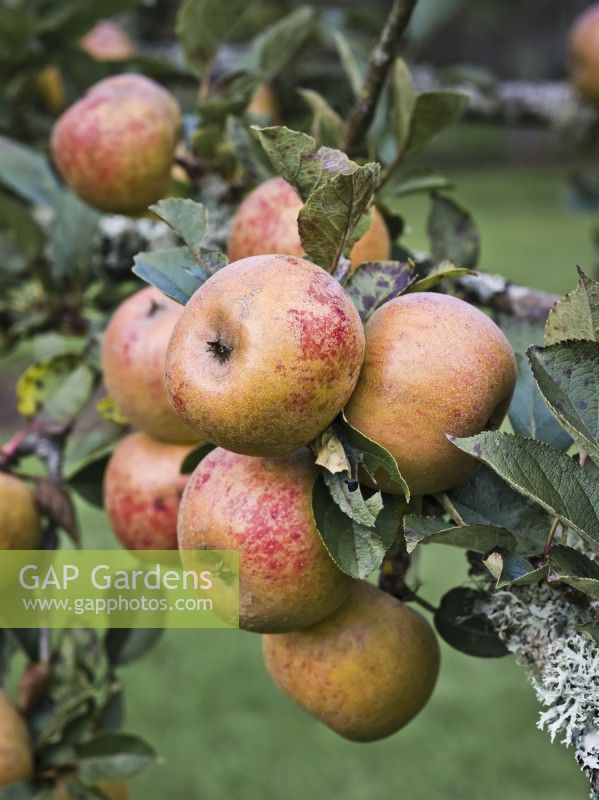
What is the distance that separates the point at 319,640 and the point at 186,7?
0.63 meters

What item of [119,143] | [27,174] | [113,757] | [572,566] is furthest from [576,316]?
[27,174]

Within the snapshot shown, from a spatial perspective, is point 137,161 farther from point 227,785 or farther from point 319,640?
point 227,785

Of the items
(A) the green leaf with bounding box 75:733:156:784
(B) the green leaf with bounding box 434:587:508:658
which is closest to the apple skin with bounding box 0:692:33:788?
(A) the green leaf with bounding box 75:733:156:784

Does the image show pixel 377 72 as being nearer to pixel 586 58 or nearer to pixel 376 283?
pixel 376 283

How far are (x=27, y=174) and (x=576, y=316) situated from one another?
0.74 m

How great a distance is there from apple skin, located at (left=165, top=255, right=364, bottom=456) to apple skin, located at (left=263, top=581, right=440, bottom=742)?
16 cm

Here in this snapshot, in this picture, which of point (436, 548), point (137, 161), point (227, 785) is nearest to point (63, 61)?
point (137, 161)

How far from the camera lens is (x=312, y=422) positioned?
541 mm

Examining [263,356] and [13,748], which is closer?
[263,356]

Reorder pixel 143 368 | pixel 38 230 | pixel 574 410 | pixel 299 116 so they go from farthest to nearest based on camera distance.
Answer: pixel 299 116 < pixel 38 230 < pixel 143 368 < pixel 574 410

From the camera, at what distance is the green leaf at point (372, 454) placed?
21.1 inches

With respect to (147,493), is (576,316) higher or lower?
higher

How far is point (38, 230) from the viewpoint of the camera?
112cm

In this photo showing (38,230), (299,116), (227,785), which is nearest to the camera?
(38,230)
